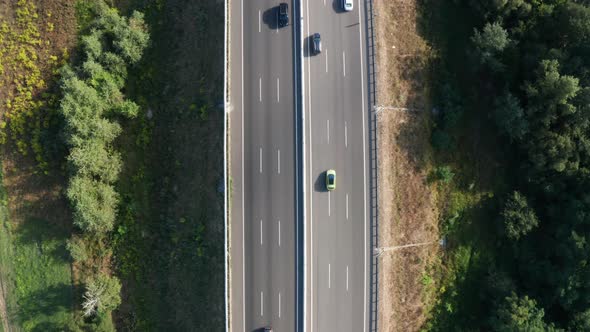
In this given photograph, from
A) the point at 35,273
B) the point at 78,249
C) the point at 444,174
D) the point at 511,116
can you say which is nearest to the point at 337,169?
the point at 444,174

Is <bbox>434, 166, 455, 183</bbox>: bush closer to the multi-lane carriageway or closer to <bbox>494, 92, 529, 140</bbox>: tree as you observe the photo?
<bbox>494, 92, 529, 140</bbox>: tree

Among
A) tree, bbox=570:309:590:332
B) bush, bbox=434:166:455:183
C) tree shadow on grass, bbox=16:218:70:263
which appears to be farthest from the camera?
tree shadow on grass, bbox=16:218:70:263

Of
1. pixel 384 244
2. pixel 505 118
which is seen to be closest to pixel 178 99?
pixel 384 244

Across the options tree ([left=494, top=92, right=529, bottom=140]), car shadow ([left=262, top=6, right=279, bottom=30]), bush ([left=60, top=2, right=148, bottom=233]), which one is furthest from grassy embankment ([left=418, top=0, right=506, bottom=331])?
bush ([left=60, top=2, right=148, bottom=233])

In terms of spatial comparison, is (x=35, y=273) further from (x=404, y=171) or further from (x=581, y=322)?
(x=581, y=322)

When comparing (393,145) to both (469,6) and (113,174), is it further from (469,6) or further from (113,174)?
(113,174)

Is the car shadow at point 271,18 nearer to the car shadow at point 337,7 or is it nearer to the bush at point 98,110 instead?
the car shadow at point 337,7

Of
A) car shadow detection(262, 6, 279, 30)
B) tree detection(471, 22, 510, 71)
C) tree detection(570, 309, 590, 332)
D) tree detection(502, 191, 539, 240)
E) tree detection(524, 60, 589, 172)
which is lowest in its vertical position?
tree detection(570, 309, 590, 332)
